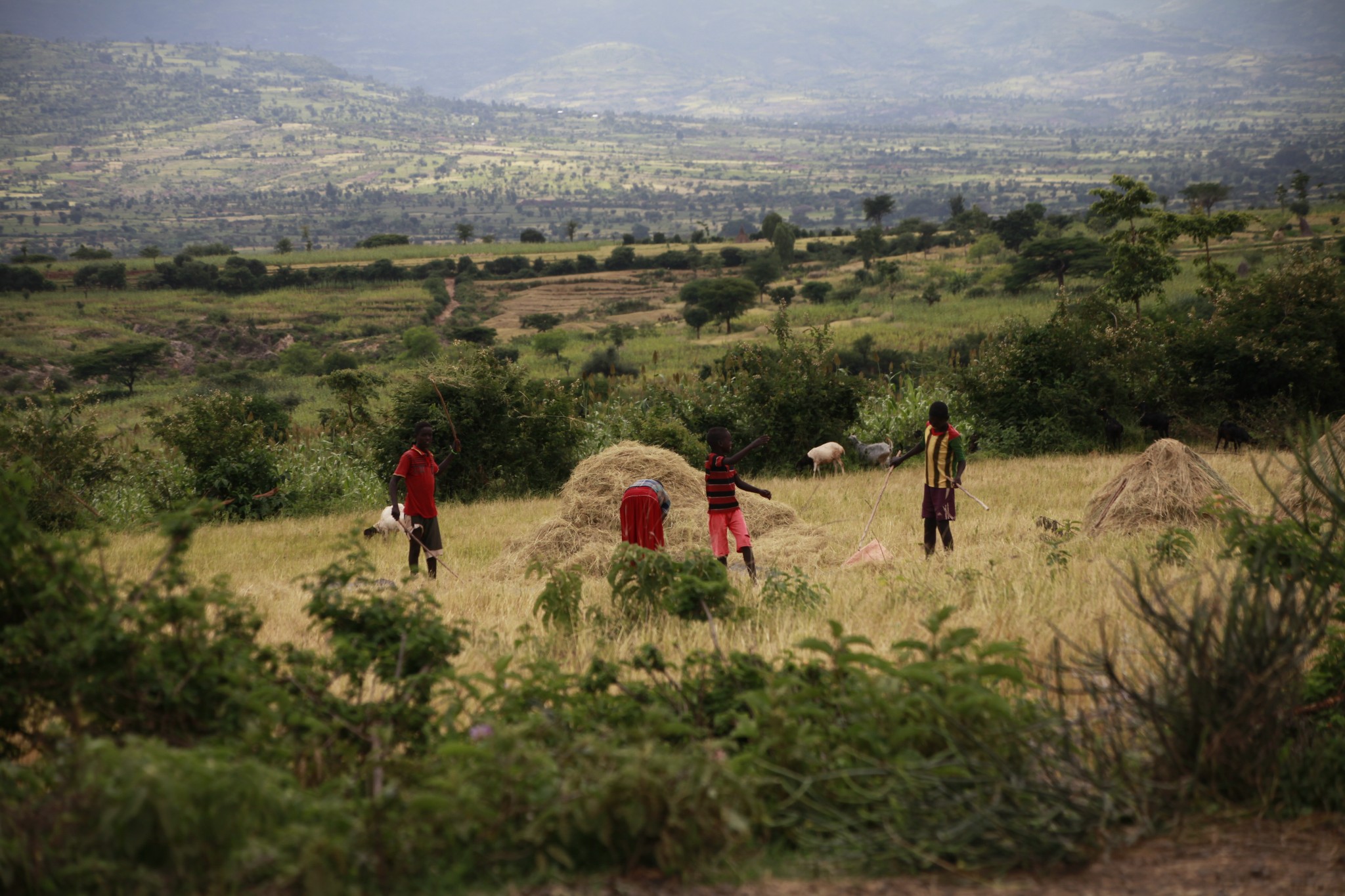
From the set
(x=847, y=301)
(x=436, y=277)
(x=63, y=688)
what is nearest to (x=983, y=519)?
(x=63, y=688)

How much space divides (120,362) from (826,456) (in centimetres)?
5951

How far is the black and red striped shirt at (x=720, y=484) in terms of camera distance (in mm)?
8992

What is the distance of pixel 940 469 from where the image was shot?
955 cm

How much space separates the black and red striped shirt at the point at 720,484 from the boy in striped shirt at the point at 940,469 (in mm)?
1725

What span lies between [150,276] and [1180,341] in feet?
312

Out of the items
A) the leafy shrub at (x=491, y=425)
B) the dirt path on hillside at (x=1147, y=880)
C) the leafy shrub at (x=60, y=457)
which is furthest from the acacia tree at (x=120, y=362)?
the dirt path on hillside at (x=1147, y=880)

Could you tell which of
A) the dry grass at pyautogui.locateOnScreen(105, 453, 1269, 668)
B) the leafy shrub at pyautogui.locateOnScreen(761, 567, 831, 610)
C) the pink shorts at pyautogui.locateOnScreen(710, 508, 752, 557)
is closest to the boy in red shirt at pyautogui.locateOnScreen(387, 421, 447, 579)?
the dry grass at pyautogui.locateOnScreen(105, 453, 1269, 668)

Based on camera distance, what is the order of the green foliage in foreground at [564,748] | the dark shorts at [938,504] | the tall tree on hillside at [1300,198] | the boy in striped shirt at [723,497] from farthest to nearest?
the tall tree on hillside at [1300,198] → the dark shorts at [938,504] → the boy in striped shirt at [723,497] → the green foliage in foreground at [564,748]

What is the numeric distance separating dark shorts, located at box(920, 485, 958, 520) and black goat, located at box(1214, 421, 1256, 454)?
31.3ft

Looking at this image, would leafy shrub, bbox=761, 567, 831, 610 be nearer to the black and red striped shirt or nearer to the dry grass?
the dry grass

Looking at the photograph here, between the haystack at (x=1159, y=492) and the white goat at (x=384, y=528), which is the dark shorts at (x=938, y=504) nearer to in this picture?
the haystack at (x=1159, y=492)

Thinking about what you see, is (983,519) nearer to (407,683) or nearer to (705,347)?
(407,683)

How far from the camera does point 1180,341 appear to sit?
19562mm

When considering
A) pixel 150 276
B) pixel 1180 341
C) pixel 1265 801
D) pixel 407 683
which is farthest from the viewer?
pixel 150 276
